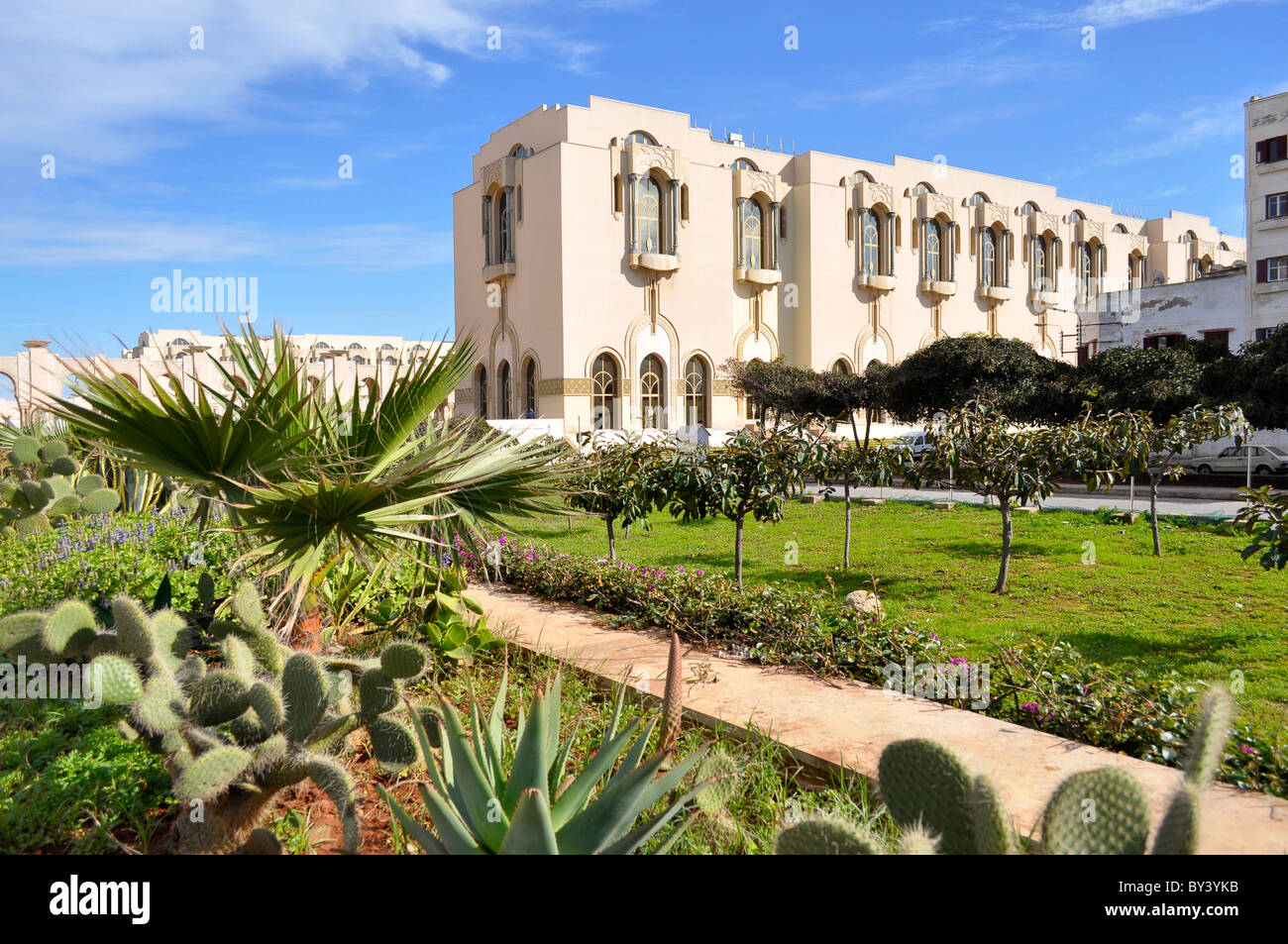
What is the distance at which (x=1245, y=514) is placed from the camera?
621cm

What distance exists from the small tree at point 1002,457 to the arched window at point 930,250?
30595 mm

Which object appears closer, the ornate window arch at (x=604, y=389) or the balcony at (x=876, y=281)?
the ornate window arch at (x=604, y=389)

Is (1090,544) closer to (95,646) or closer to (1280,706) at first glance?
(1280,706)

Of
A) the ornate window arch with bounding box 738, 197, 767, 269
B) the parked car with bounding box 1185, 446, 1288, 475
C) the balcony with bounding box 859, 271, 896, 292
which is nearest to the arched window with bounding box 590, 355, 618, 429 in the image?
the ornate window arch with bounding box 738, 197, 767, 269

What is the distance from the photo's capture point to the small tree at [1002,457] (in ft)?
31.7

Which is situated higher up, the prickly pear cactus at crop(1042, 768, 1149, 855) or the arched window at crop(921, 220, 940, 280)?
the arched window at crop(921, 220, 940, 280)

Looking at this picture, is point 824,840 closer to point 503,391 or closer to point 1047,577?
point 1047,577

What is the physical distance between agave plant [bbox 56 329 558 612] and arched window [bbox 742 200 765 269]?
31.0 m

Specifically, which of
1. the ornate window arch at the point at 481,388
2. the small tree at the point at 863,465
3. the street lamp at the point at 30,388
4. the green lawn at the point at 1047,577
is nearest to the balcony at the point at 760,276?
the ornate window arch at the point at 481,388

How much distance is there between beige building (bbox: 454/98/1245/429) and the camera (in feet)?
98.9

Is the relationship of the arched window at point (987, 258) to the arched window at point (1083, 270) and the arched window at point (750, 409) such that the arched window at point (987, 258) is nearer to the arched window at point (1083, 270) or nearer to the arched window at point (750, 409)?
the arched window at point (1083, 270)

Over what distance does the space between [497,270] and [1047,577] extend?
25.6m

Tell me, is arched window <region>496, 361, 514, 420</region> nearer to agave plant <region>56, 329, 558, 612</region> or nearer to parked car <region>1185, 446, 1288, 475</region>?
parked car <region>1185, 446, 1288, 475</region>
